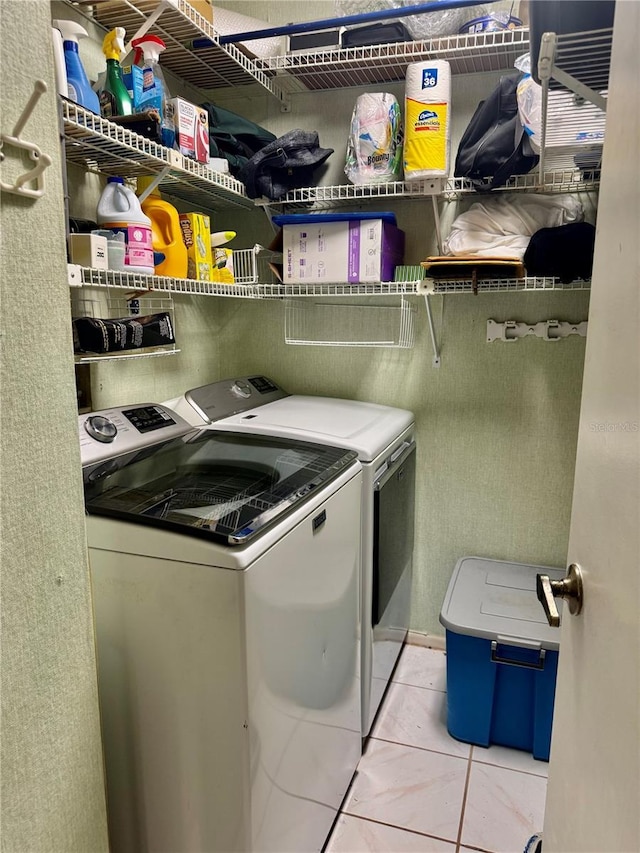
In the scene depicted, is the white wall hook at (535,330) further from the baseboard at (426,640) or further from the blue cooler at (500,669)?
the baseboard at (426,640)

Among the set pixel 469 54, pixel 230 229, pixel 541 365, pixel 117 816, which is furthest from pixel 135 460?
pixel 469 54

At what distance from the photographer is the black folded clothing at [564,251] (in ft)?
5.85

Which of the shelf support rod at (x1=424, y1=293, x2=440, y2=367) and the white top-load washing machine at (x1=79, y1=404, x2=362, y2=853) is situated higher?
the shelf support rod at (x1=424, y1=293, x2=440, y2=367)

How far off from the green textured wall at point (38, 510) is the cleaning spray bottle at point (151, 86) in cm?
83

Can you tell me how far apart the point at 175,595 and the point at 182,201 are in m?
1.67

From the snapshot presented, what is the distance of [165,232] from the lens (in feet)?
5.86

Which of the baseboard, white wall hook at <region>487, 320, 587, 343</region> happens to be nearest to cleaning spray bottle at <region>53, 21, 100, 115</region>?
white wall hook at <region>487, 320, 587, 343</region>

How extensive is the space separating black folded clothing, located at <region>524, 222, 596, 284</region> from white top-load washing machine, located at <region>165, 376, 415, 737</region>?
2.35ft

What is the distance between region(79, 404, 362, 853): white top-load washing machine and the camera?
1144mm

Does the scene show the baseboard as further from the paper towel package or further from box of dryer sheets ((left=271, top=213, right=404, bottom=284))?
the paper towel package

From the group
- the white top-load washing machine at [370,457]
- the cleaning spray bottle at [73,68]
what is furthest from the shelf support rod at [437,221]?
the cleaning spray bottle at [73,68]

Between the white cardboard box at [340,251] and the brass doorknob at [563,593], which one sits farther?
the white cardboard box at [340,251]

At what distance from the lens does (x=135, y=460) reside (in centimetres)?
157

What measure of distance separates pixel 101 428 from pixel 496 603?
1447mm
